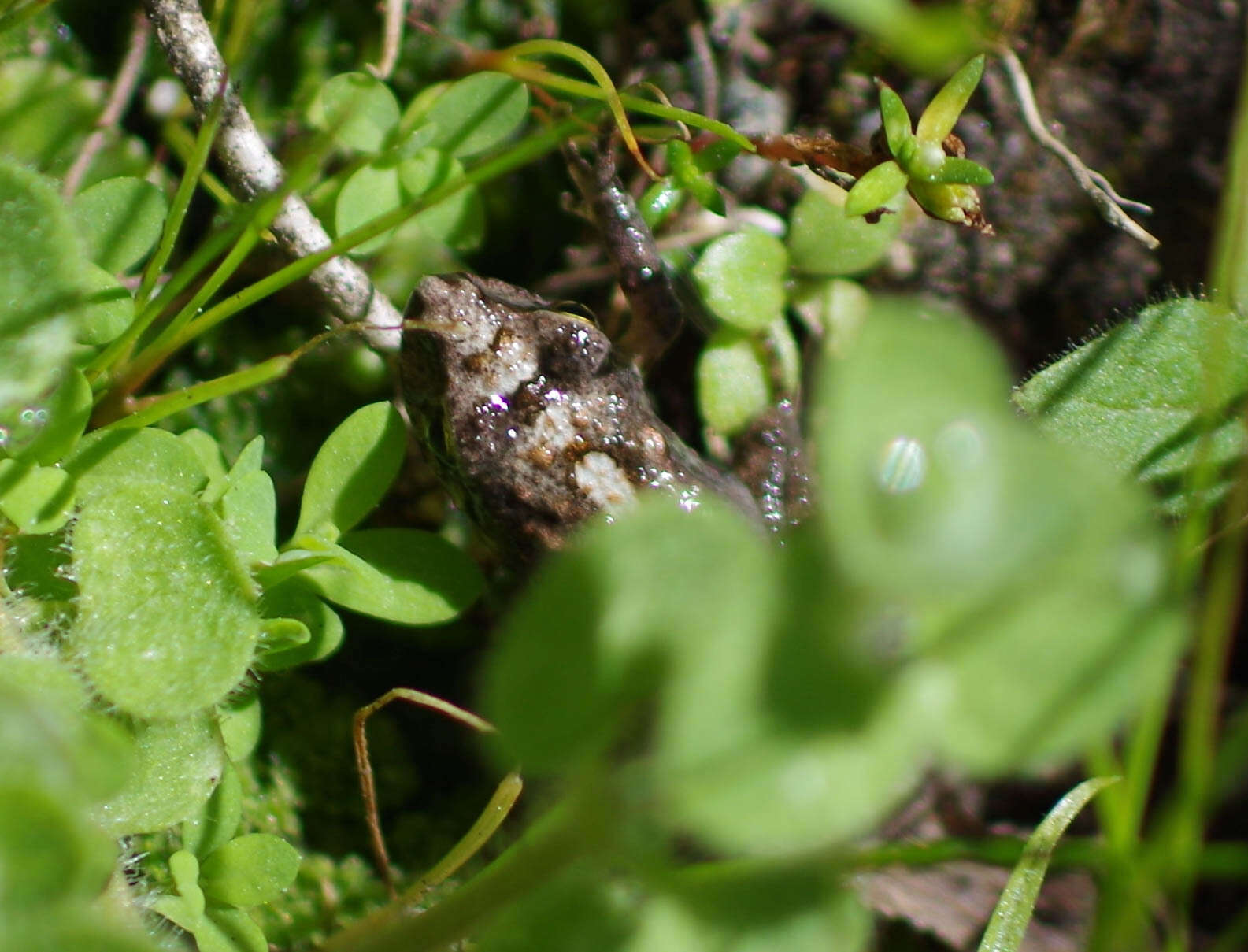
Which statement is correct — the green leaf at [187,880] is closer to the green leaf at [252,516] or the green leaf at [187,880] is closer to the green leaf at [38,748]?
the green leaf at [252,516]

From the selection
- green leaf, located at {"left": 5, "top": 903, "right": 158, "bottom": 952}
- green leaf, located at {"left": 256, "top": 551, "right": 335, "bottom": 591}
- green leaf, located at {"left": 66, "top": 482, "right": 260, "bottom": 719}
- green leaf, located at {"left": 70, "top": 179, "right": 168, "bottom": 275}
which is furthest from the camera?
green leaf, located at {"left": 70, "top": 179, "right": 168, "bottom": 275}

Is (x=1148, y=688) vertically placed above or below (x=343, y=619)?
above

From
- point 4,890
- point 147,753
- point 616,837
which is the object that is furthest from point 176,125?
point 616,837

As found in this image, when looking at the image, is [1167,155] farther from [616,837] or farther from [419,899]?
[616,837]

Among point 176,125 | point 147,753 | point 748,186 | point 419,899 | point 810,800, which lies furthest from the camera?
point 748,186

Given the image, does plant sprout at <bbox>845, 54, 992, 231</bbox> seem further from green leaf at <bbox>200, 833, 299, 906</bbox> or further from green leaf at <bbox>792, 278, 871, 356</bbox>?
green leaf at <bbox>200, 833, 299, 906</bbox>

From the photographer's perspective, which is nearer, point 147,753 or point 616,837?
point 616,837

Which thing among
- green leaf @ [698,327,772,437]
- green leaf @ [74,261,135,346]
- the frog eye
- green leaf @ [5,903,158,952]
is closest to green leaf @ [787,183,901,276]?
green leaf @ [698,327,772,437]
